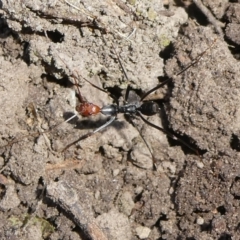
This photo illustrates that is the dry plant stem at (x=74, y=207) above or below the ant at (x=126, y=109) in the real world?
below

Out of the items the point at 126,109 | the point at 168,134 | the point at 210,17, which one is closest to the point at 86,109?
the point at 126,109

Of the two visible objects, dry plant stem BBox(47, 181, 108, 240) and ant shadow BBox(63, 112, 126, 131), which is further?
ant shadow BBox(63, 112, 126, 131)

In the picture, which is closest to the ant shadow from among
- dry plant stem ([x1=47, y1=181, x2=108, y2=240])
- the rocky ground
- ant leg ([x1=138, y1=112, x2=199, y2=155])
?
the rocky ground

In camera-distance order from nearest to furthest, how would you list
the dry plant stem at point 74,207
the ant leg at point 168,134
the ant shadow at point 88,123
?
the dry plant stem at point 74,207
the ant leg at point 168,134
the ant shadow at point 88,123

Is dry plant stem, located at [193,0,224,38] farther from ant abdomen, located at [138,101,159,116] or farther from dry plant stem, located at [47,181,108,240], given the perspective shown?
dry plant stem, located at [47,181,108,240]

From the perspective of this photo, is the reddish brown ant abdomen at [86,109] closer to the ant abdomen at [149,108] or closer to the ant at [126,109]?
the ant at [126,109]

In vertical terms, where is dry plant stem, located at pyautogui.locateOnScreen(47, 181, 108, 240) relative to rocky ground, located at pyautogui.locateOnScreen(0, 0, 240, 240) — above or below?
below

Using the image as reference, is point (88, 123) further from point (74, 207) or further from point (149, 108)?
point (74, 207)

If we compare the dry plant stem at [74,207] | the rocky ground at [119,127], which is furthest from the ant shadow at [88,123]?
the dry plant stem at [74,207]
